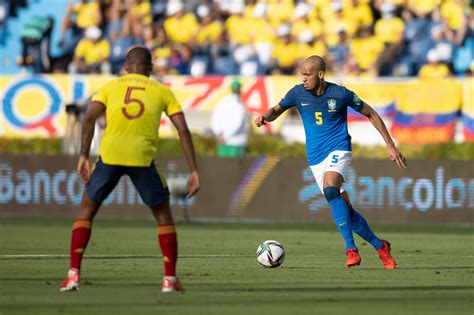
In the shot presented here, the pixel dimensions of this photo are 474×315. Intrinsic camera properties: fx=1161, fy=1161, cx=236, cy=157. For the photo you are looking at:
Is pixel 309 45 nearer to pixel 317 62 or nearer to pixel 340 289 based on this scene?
pixel 317 62

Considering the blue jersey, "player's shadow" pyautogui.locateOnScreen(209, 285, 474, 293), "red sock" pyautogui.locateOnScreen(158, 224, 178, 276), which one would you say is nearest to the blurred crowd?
the blue jersey

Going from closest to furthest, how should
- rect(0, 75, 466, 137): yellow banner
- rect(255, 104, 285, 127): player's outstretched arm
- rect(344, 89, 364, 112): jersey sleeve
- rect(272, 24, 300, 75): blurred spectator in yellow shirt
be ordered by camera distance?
1. rect(344, 89, 364, 112): jersey sleeve
2. rect(255, 104, 285, 127): player's outstretched arm
3. rect(0, 75, 466, 137): yellow banner
4. rect(272, 24, 300, 75): blurred spectator in yellow shirt

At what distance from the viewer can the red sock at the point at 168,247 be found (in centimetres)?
941

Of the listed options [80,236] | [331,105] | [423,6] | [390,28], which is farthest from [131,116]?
[423,6]

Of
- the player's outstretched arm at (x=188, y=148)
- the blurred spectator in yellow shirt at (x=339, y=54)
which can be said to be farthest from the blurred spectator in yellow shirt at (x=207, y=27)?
the player's outstretched arm at (x=188, y=148)

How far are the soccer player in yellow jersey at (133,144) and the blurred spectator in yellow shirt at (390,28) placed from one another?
19.5m

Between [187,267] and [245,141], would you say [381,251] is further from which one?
[245,141]

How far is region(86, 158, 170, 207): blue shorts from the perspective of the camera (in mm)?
9539

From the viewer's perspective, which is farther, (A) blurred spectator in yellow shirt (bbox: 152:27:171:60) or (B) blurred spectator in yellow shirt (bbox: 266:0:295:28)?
(B) blurred spectator in yellow shirt (bbox: 266:0:295:28)

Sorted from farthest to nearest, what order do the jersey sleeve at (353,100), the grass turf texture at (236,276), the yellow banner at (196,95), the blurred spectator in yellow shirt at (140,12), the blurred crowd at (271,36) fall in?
the blurred spectator in yellow shirt at (140,12)
the blurred crowd at (271,36)
the yellow banner at (196,95)
the jersey sleeve at (353,100)
the grass turf texture at (236,276)

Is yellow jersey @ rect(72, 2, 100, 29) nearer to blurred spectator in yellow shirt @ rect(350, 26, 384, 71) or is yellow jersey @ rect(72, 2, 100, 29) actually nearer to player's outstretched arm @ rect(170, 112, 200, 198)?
blurred spectator in yellow shirt @ rect(350, 26, 384, 71)

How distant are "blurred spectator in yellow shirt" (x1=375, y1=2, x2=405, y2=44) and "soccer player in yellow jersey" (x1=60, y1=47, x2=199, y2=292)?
19487 millimetres

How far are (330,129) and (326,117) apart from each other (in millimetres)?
141

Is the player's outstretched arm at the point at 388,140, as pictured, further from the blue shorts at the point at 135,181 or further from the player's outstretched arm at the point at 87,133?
the player's outstretched arm at the point at 87,133
